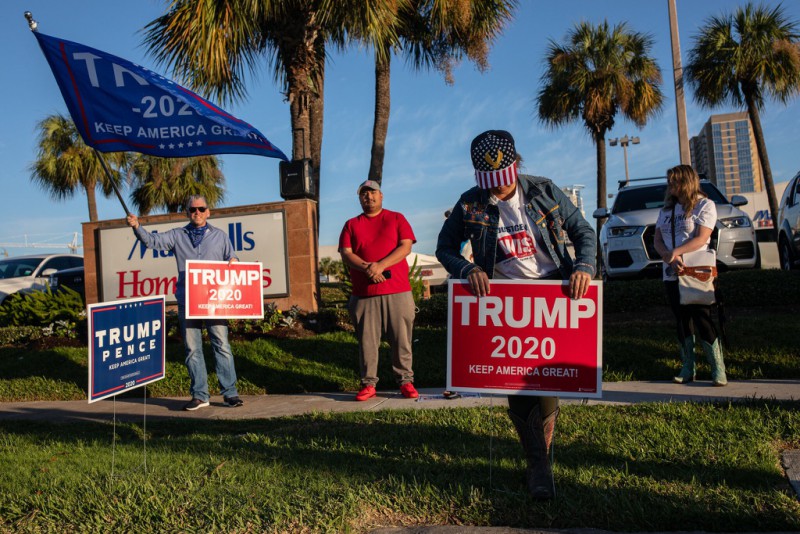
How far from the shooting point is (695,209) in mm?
5820

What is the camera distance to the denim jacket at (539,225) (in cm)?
366

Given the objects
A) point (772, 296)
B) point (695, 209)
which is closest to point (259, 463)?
point (695, 209)

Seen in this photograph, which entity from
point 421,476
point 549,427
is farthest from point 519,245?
point 421,476

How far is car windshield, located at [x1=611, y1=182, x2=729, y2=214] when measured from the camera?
11352 mm

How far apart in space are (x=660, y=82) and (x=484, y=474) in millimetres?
21496

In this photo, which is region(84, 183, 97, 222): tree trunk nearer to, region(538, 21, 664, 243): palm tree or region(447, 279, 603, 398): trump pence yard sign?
region(538, 21, 664, 243): palm tree

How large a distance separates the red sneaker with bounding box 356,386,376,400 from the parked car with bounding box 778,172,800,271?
26.5 ft

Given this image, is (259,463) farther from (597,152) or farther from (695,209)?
(597,152)

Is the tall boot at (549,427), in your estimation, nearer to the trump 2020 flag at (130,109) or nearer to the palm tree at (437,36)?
the trump 2020 flag at (130,109)

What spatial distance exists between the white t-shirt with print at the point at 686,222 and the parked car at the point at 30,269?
14739 mm

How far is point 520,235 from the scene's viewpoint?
12.2ft

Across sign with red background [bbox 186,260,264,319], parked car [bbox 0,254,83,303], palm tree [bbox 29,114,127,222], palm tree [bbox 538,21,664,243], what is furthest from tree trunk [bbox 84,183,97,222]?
sign with red background [bbox 186,260,264,319]

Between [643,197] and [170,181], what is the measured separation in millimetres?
23233

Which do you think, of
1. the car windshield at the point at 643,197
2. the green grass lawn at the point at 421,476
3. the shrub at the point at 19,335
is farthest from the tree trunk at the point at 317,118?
the green grass lawn at the point at 421,476
